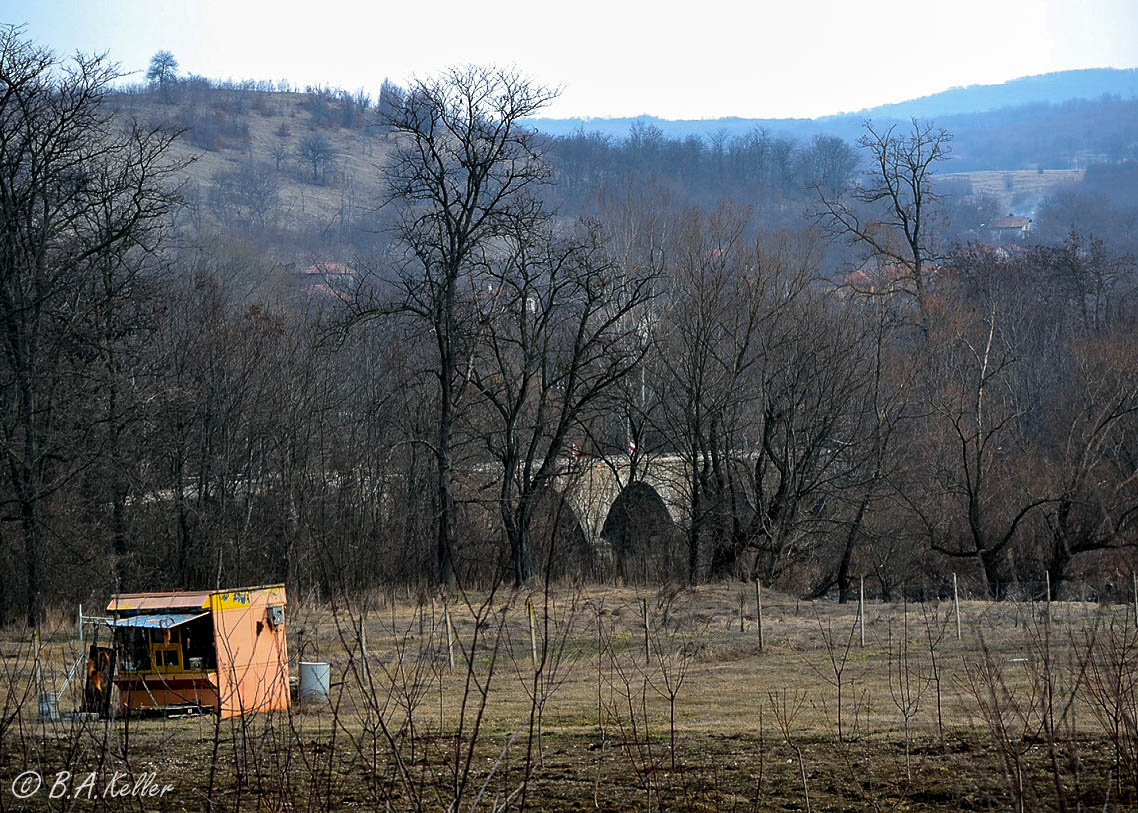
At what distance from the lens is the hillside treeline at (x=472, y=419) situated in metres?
26.4

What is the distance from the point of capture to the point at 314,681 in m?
15.2

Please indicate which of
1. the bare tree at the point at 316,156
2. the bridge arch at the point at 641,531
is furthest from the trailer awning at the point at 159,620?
the bare tree at the point at 316,156

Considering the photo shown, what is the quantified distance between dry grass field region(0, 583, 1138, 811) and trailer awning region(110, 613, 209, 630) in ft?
3.71

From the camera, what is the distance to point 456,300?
3094cm

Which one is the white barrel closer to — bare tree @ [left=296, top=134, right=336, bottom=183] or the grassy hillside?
the grassy hillside

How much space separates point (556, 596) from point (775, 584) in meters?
7.89

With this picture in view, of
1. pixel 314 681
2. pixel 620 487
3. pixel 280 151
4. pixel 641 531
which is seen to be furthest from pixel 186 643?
pixel 280 151

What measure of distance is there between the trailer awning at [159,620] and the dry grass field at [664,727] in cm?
113

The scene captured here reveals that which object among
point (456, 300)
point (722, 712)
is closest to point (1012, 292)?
point (456, 300)

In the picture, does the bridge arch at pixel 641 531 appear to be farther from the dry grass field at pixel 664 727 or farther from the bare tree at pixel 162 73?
the bare tree at pixel 162 73

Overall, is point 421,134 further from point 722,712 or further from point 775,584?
point 722,712

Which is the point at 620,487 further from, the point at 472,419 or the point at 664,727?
the point at 664,727

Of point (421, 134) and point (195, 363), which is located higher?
point (421, 134)

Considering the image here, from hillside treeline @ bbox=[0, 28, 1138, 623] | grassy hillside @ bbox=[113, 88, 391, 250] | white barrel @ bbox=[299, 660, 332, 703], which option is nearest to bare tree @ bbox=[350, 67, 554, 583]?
hillside treeline @ bbox=[0, 28, 1138, 623]
